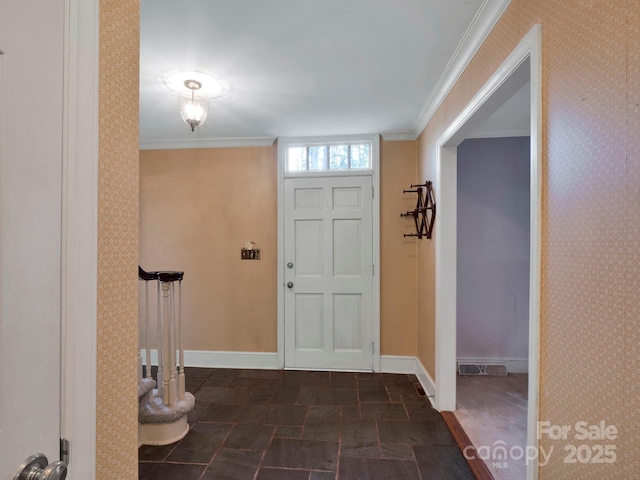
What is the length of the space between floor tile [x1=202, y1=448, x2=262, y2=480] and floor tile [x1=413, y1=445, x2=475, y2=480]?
Result: 101 cm

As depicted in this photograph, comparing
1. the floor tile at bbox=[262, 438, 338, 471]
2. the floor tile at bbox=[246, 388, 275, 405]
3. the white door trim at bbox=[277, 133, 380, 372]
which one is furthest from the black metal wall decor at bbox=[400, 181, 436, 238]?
the floor tile at bbox=[246, 388, 275, 405]

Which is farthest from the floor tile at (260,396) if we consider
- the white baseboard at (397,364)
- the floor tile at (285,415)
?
the white baseboard at (397,364)

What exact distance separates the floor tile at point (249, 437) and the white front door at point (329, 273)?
47.5 inches

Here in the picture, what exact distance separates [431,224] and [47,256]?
8.85ft

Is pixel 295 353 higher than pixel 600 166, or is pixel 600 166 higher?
pixel 600 166

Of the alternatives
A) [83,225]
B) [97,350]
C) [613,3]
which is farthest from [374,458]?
[613,3]

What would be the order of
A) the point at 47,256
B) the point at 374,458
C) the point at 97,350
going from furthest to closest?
the point at 374,458 → the point at 97,350 → the point at 47,256

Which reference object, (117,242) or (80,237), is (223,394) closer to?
(117,242)

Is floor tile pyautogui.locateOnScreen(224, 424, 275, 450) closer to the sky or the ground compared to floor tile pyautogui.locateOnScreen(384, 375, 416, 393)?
closer to the sky

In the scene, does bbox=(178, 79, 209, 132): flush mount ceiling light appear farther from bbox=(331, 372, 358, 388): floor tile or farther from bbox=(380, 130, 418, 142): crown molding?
bbox=(331, 372, 358, 388): floor tile

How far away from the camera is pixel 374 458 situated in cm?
206

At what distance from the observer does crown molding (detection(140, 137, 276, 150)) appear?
3668 mm

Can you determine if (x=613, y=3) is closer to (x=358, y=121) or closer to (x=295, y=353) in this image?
(x=358, y=121)

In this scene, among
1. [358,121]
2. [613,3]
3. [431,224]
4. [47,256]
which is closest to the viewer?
[47,256]
